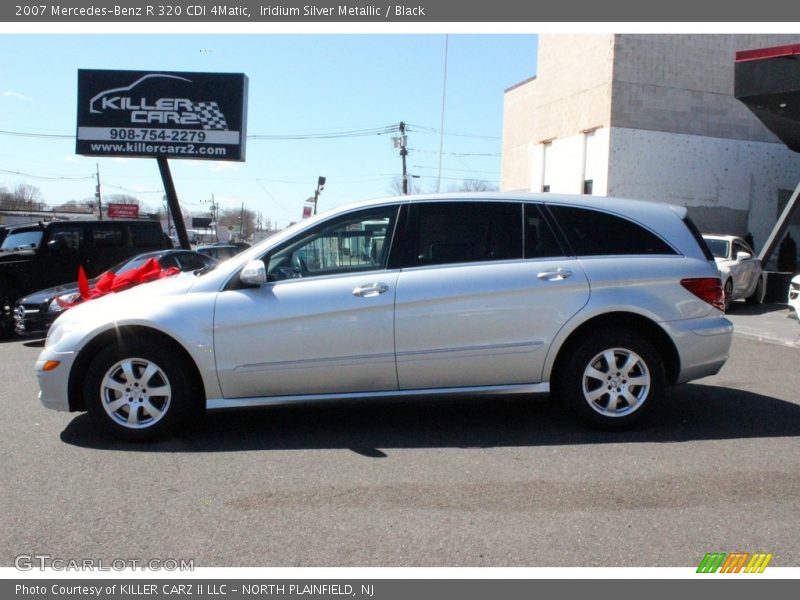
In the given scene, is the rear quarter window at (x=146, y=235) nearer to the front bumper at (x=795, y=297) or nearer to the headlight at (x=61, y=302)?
the headlight at (x=61, y=302)

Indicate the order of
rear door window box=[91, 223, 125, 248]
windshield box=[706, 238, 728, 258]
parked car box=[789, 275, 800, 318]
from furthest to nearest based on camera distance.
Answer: windshield box=[706, 238, 728, 258] → rear door window box=[91, 223, 125, 248] → parked car box=[789, 275, 800, 318]

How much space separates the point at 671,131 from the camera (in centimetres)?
2130

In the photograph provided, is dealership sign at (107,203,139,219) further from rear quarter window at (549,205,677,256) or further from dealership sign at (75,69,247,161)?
rear quarter window at (549,205,677,256)

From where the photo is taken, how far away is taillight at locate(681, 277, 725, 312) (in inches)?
211

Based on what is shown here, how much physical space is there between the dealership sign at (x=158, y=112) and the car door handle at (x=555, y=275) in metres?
17.3

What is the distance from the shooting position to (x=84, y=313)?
525 cm

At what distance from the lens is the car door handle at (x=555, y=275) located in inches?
205

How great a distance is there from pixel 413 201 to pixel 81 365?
280 cm

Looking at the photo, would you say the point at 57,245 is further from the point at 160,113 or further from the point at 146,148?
the point at 160,113

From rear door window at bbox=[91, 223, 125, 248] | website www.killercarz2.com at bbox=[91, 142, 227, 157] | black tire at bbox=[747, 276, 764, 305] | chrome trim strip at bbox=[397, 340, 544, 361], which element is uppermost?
website www.killercarz2.com at bbox=[91, 142, 227, 157]

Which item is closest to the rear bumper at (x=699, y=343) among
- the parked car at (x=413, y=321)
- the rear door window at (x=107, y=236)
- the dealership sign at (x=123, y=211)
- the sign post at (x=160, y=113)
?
the parked car at (x=413, y=321)

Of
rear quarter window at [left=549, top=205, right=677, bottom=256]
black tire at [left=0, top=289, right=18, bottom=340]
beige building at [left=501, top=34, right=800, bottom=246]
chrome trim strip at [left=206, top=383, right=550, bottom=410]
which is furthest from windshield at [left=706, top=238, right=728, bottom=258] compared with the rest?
black tire at [left=0, top=289, right=18, bottom=340]

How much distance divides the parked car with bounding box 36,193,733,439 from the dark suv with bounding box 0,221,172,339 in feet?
24.0

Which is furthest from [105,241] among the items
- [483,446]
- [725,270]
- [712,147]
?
[712,147]
